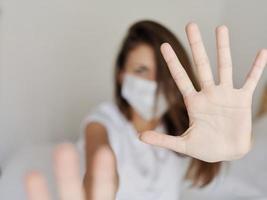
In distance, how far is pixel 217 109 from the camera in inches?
26.4

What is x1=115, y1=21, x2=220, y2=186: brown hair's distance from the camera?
46.4 inches

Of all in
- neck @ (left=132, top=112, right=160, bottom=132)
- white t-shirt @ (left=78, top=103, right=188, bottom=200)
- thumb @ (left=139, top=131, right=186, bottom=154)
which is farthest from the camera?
neck @ (left=132, top=112, right=160, bottom=132)

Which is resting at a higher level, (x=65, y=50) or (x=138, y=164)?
(x=65, y=50)

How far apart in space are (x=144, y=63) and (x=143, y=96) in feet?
0.34

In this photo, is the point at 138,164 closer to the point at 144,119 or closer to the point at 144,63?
the point at 144,119

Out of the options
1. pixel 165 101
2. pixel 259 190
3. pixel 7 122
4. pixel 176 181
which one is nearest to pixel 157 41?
pixel 165 101

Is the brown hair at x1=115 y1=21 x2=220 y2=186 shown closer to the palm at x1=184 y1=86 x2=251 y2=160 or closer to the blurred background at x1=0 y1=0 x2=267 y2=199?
the blurred background at x1=0 y1=0 x2=267 y2=199

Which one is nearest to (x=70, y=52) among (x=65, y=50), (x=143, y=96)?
(x=65, y=50)

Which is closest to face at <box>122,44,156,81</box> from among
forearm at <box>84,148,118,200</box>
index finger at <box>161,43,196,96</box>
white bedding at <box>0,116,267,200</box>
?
white bedding at <box>0,116,267,200</box>

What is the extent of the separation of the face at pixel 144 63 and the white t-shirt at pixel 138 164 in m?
0.18

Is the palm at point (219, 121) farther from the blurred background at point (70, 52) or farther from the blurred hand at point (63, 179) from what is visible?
the blurred background at point (70, 52)

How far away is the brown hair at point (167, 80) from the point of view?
118 cm

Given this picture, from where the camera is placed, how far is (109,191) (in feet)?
1.67

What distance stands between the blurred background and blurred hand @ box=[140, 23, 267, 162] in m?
0.75
